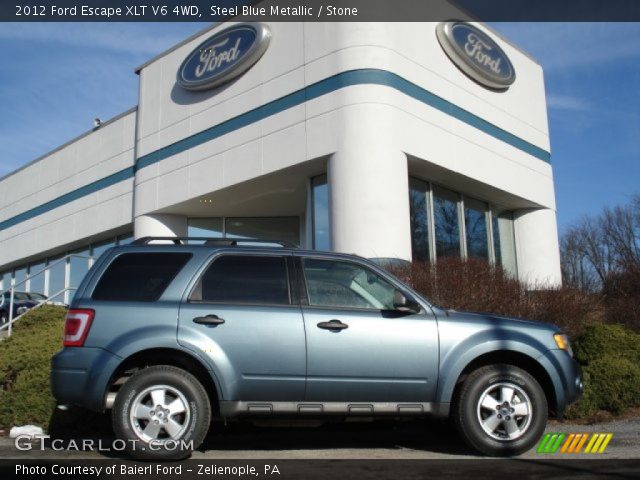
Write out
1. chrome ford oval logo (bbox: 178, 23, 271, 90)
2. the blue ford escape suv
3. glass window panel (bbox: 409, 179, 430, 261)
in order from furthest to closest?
1. chrome ford oval logo (bbox: 178, 23, 271, 90)
2. glass window panel (bbox: 409, 179, 430, 261)
3. the blue ford escape suv

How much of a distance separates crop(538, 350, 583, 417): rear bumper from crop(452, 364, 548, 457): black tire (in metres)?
0.17

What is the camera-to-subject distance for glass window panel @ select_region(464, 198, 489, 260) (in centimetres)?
1778

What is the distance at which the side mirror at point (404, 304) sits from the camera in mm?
5465

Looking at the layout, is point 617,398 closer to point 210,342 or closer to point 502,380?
point 502,380

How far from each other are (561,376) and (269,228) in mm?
14359

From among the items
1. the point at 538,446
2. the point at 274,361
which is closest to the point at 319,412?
the point at 274,361

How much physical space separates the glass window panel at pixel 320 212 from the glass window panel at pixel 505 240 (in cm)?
600

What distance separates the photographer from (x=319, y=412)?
5.38 meters

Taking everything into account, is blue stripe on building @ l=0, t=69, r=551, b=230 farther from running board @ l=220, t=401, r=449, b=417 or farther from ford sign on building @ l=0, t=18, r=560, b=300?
running board @ l=220, t=401, r=449, b=417

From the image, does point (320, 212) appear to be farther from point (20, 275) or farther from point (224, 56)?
point (20, 275)

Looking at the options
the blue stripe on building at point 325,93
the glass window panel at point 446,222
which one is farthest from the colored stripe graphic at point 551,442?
the glass window panel at point 446,222

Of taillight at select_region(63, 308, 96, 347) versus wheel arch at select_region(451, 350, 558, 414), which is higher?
taillight at select_region(63, 308, 96, 347)

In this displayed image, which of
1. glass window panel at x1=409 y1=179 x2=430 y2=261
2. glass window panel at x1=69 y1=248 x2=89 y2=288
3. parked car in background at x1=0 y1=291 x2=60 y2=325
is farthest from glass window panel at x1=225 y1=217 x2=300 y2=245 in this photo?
glass window panel at x1=69 y1=248 x2=89 y2=288

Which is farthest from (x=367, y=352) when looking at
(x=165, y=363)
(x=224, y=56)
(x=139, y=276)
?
(x=224, y=56)
